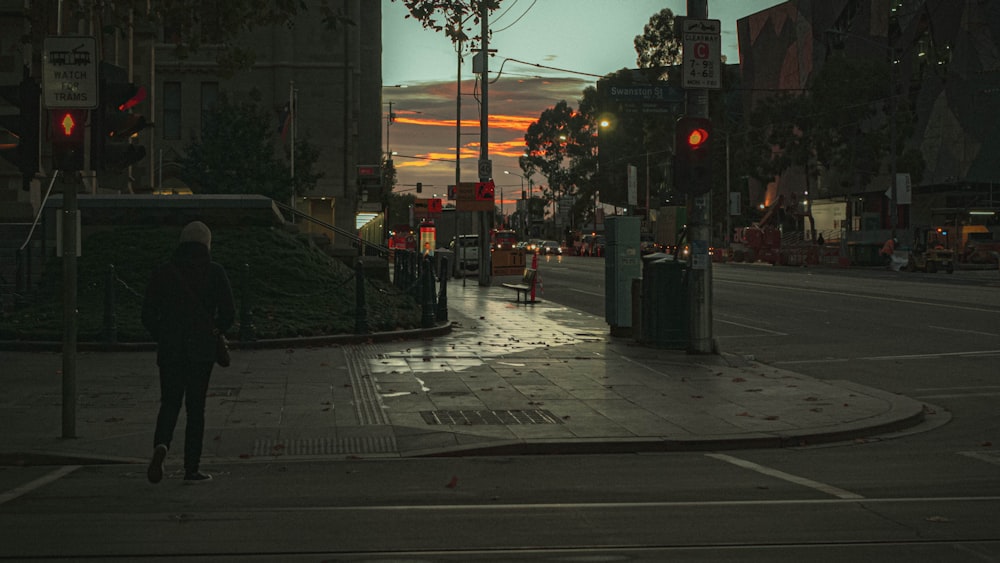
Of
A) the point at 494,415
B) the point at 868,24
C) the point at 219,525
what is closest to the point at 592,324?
the point at 494,415

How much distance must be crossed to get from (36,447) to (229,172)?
3536 centimetres

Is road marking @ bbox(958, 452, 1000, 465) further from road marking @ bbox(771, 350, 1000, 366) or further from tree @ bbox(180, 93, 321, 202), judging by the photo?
tree @ bbox(180, 93, 321, 202)

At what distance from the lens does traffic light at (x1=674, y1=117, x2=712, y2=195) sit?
17250mm

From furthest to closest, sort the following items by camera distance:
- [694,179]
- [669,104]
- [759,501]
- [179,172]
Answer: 1. [179,172]
2. [669,104]
3. [694,179]
4. [759,501]

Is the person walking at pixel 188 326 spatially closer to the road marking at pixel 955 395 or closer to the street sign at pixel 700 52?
the road marking at pixel 955 395

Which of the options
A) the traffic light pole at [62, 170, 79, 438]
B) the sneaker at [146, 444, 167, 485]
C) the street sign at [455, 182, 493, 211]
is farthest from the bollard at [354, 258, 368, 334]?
the street sign at [455, 182, 493, 211]

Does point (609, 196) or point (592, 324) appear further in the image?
point (609, 196)

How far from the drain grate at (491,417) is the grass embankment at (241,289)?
712 cm

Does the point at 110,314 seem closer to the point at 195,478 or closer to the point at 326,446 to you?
the point at 326,446

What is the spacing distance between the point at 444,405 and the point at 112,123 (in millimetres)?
4337

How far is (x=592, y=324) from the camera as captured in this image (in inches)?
950

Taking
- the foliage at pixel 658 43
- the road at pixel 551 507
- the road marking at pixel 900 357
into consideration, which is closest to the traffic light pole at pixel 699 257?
the road marking at pixel 900 357

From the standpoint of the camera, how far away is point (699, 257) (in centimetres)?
1733

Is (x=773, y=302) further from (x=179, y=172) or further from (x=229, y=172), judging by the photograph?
(x=179, y=172)
